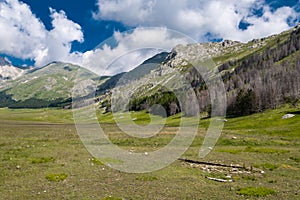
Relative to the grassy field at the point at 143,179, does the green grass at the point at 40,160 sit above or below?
above

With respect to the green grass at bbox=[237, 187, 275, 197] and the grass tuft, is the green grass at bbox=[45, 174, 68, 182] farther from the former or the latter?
the green grass at bbox=[237, 187, 275, 197]

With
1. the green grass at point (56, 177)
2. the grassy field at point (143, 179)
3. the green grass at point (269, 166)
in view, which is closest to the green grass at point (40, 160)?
the grassy field at point (143, 179)

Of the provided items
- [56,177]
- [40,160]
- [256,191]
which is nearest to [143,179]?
[56,177]

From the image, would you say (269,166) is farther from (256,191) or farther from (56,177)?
(56,177)

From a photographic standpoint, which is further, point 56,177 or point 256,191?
point 56,177

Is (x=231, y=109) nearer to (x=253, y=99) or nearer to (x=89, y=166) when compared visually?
(x=253, y=99)

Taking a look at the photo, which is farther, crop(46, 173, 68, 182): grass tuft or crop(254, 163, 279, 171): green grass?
crop(254, 163, 279, 171): green grass

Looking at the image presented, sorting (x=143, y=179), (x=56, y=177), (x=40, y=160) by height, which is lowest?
(x=143, y=179)

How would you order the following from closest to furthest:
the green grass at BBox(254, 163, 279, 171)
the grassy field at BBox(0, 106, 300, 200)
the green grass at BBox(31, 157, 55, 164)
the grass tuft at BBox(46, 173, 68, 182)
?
the grassy field at BBox(0, 106, 300, 200) → the grass tuft at BBox(46, 173, 68, 182) → the green grass at BBox(254, 163, 279, 171) → the green grass at BBox(31, 157, 55, 164)

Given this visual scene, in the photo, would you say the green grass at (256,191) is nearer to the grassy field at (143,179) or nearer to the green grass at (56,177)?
the grassy field at (143,179)

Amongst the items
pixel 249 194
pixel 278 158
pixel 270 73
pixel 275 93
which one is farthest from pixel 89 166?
pixel 270 73

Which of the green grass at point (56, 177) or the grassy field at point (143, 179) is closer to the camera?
the grassy field at point (143, 179)

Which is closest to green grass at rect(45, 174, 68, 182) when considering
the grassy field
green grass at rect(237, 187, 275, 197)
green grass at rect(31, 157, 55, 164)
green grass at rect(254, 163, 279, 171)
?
the grassy field

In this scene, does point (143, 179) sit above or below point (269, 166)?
below
